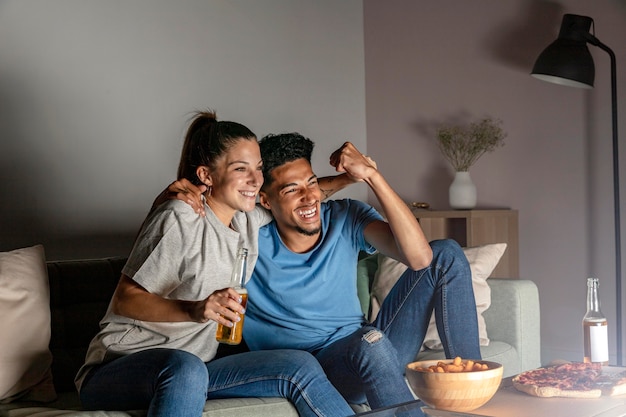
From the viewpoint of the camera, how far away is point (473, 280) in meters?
2.87

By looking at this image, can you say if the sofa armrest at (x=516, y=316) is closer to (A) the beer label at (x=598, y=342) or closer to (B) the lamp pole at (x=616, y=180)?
(A) the beer label at (x=598, y=342)

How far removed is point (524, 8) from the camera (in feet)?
14.8

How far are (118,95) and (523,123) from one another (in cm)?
210

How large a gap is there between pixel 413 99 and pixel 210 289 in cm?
311

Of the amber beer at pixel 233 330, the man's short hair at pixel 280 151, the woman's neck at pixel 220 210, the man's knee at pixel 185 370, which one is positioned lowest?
the man's knee at pixel 185 370

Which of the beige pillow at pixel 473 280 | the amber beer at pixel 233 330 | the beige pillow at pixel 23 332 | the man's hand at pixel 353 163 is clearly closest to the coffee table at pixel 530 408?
the amber beer at pixel 233 330

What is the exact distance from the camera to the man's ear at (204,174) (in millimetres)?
2299

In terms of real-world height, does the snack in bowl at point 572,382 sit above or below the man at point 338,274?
below

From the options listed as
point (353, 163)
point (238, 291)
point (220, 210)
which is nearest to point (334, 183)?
point (353, 163)

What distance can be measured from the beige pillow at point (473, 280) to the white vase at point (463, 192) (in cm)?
150

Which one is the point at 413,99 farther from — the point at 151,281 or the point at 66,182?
the point at 151,281

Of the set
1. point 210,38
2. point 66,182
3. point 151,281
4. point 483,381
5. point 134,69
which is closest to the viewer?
point 483,381

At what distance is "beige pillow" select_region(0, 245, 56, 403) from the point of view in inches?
92.0

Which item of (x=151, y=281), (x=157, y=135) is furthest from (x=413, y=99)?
(x=151, y=281)
